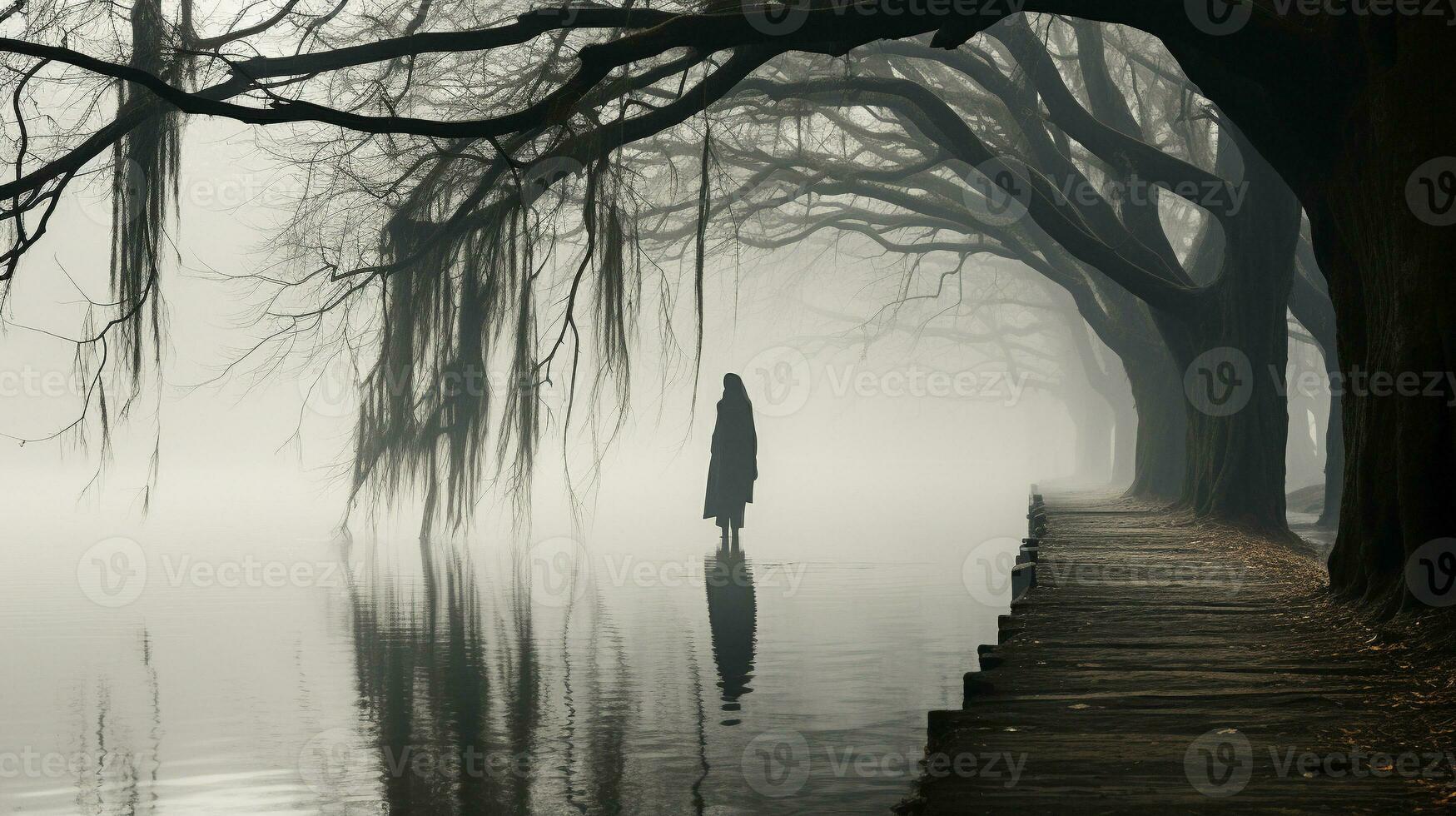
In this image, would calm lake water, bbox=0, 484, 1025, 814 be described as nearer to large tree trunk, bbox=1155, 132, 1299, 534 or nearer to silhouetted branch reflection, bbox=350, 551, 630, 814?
silhouetted branch reflection, bbox=350, 551, 630, 814

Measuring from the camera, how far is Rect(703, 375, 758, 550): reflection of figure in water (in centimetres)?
1658

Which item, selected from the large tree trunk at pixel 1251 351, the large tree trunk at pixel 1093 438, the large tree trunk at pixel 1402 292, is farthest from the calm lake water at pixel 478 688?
the large tree trunk at pixel 1093 438

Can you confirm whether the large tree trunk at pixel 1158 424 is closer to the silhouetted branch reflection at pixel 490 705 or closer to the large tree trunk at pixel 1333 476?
the large tree trunk at pixel 1333 476

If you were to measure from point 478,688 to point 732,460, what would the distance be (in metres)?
9.36

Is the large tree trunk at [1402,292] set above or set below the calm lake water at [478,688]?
above

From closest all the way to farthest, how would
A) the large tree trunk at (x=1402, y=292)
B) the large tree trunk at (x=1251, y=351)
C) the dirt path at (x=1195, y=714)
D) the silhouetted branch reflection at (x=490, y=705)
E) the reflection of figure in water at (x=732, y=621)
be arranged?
the dirt path at (x=1195, y=714) < the silhouetted branch reflection at (x=490, y=705) < the large tree trunk at (x=1402, y=292) < the reflection of figure in water at (x=732, y=621) < the large tree trunk at (x=1251, y=351)

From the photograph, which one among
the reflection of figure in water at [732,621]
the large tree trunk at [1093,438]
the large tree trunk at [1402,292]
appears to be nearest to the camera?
the large tree trunk at [1402,292]

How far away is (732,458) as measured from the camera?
16.6 m

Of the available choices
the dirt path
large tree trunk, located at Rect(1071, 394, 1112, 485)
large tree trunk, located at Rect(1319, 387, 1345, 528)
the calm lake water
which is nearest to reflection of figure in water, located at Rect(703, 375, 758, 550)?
the calm lake water

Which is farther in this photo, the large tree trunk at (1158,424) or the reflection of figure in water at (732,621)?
the large tree trunk at (1158,424)

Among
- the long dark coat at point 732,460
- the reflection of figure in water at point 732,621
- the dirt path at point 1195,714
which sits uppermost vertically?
the long dark coat at point 732,460

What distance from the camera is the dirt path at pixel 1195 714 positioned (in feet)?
12.2

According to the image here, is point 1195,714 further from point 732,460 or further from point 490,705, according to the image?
point 732,460

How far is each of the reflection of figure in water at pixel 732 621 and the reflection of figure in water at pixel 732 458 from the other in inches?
49.2
